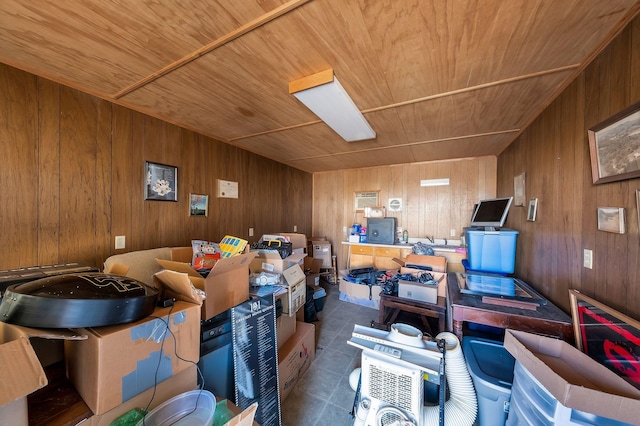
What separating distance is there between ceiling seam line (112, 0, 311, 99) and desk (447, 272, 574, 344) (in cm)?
205

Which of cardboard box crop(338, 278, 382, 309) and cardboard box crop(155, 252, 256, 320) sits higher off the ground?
cardboard box crop(155, 252, 256, 320)

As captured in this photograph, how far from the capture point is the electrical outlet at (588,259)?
116 cm

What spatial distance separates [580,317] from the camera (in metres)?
1.15

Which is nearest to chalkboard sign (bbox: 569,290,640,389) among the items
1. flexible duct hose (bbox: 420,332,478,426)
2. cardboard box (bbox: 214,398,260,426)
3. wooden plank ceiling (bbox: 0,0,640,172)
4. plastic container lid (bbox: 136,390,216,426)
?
flexible duct hose (bbox: 420,332,478,426)

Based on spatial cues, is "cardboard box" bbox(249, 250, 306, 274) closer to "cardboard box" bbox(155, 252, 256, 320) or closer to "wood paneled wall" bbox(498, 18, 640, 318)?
"cardboard box" bbox(155, 252, 256, 320)

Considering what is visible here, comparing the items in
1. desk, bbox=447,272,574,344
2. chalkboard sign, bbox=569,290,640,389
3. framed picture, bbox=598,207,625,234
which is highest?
framed picture, bbox=598,207,625,234

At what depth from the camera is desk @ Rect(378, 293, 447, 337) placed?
2.19 meters

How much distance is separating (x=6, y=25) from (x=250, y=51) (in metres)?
1.11

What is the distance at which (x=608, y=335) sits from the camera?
0.96 metres

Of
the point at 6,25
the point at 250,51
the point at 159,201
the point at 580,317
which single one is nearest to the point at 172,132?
the point at 159,201

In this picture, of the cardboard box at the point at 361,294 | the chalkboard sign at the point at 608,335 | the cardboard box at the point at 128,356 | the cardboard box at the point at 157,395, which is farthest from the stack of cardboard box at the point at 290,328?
the chalkboard sign at the point at 608,335

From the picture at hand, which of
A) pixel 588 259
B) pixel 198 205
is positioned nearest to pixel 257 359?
pixel 198 205

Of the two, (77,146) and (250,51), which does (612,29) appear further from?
(77,146)

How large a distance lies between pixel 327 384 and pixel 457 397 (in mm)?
944
